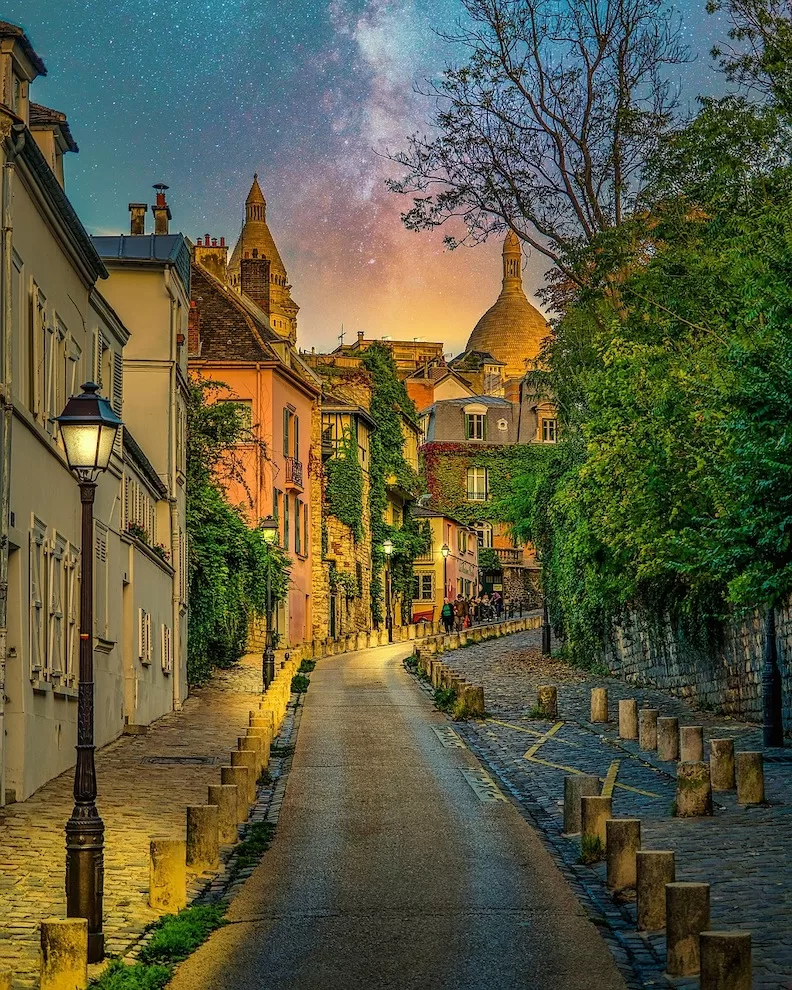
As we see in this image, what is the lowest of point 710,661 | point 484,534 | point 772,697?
point 772,697

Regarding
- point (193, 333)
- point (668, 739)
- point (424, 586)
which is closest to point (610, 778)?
point (668, 739)

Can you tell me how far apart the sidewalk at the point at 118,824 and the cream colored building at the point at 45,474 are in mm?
655

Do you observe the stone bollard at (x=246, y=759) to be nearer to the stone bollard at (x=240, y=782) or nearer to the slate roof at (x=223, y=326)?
the stone bollard at (x=240, y=782)

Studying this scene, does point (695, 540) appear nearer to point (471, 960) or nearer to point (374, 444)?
point (471, 960)

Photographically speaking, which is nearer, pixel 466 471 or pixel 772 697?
pixel 772 697

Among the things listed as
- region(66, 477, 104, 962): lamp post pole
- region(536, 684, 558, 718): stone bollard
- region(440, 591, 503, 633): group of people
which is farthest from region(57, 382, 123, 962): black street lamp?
region(440, 591, 503, 633): group of people

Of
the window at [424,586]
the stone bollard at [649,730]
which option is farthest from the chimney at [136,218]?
the window at [424,586]

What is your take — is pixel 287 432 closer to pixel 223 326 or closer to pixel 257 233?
pixel 223 326

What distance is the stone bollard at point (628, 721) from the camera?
83.0 ft

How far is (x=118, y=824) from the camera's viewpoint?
15711 millimetres

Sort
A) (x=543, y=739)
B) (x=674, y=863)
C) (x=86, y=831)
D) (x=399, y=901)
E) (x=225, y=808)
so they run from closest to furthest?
(x=86, y=831) < (x=674, y=863) < (x=399, y=901) < (x=225, y=808) < (x=543, y=739)

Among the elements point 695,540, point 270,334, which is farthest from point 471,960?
point 270,334

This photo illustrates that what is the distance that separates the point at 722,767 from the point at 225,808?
6506 mm

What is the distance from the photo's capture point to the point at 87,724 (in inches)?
434
